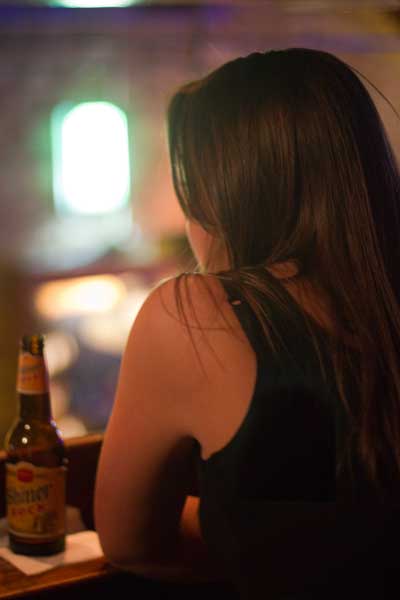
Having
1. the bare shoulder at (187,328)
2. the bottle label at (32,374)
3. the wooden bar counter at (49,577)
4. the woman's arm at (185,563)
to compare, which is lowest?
the wooden bar counter at (49,577)

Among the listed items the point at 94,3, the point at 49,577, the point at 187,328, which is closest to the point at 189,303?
the point at 187,328

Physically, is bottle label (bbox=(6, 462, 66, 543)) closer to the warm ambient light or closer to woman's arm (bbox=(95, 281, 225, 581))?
woman's arm (bbox=(95, 281, 225, 581))

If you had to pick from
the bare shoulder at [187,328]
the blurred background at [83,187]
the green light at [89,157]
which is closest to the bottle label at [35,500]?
the bare shoulder at [187,328]

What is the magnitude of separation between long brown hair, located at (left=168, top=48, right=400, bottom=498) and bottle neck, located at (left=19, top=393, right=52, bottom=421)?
13.7 inches

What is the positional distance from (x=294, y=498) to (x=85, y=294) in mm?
4312

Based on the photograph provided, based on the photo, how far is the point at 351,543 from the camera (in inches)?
37.1

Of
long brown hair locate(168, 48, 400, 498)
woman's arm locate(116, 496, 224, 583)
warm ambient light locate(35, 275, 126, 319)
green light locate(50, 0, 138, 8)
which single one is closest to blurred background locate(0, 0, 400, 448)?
warm ambient light locate(35, 275, 126, 319)

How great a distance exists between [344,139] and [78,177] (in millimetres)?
4038

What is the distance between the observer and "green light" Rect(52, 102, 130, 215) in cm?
487

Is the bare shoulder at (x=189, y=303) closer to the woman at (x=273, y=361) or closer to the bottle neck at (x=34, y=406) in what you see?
the woman at (x=273, y=361)

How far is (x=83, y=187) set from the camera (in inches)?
197

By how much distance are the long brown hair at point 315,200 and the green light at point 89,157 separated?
3.84 m

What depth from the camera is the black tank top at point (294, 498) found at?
94cm

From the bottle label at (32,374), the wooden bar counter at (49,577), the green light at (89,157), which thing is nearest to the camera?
the wooden bar counter at (49,577)
